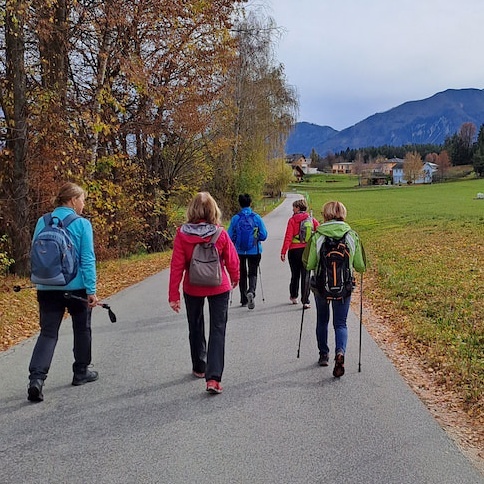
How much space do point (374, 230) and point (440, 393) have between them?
20.6 m

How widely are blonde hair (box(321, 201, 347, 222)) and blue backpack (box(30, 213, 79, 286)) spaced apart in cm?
272

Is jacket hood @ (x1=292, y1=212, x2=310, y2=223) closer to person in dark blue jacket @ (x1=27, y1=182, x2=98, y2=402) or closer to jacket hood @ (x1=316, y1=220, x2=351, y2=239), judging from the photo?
jacket hood @ (x1=316, y1=220, x2=351, y2=239)

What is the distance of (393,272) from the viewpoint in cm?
1229

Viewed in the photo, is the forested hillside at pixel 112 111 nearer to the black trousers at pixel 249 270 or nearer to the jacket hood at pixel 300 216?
the black trousers at pixel 249 270

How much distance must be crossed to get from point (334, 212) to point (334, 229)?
234 mm

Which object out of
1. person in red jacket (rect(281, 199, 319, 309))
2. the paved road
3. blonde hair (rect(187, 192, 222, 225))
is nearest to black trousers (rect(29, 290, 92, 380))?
the paved road

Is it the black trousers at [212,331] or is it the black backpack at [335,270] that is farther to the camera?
the black backpack at [335,270]

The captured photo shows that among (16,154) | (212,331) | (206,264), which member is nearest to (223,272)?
(206,264)

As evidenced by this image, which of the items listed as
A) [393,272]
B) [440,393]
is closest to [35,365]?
[440,393]

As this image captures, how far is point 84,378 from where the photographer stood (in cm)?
538

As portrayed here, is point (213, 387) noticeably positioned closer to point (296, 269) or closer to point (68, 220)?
point (68, 220)

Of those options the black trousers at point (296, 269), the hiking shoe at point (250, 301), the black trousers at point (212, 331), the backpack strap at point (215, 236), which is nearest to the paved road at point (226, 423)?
the black trousers at point (212, 331)

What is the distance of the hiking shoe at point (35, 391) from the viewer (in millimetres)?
4824

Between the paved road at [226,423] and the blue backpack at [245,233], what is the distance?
91.3 inches
